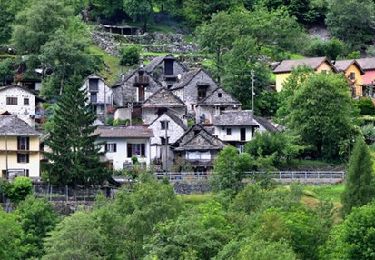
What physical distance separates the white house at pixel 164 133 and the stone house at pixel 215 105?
4.13 metres

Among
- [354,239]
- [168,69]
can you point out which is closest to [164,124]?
[168,69]

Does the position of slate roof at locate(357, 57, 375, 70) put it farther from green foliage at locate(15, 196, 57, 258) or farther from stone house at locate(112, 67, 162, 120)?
green foliage at locate(15, 196, 57, 258)

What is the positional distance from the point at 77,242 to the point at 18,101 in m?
30.9

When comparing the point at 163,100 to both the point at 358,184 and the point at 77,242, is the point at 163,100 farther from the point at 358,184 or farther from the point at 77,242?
the point at 77,242

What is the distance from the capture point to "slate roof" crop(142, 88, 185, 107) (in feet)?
318

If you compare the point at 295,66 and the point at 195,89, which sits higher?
the point at 295,66

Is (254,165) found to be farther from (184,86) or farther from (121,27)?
(121,27)

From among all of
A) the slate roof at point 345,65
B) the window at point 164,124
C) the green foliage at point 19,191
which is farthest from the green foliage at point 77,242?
the slate roof at point 345,65

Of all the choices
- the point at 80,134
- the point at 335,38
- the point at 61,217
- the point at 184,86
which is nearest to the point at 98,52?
the point at 184,86

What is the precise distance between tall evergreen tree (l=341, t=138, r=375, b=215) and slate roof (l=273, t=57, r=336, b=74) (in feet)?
98.1

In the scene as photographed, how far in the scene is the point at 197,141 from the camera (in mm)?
90375

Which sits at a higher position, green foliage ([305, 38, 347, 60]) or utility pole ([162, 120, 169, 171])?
green foliage ([305, 38, 347, 60])

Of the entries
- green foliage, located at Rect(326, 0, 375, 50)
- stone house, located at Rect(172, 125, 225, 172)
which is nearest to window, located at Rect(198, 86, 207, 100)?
stone house, located at Rect(172, 125, 225, 172)

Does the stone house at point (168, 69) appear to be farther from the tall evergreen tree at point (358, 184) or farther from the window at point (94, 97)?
the tall evergreen tree at point (358, 184)
